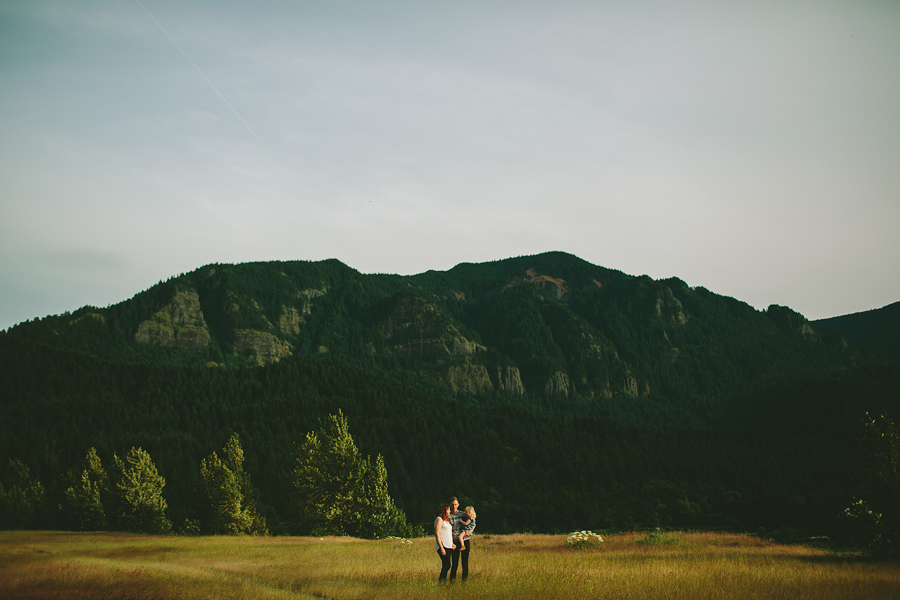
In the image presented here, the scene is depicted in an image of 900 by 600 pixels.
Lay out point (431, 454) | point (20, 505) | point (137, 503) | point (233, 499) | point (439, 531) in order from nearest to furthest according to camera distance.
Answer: point (439, 531), point (233, 499), point (137, 503), point (20, 505), point (431, 454)

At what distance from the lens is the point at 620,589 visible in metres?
18.5

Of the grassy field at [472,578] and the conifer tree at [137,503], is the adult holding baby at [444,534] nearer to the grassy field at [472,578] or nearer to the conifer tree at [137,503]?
the grassy field at [472,578]

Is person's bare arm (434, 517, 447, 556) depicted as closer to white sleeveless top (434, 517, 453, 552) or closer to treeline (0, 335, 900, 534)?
white sleeveless top (434, 517, 453, 552)

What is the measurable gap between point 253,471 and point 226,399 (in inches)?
2188

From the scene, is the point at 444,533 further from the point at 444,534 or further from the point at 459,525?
the point at 459,525

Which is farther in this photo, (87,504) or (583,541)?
(87,504)

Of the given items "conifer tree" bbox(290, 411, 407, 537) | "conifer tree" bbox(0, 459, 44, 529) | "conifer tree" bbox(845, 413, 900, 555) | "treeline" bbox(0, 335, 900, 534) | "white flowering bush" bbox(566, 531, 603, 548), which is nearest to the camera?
"conifer tree" bbox(845, 413, 900, 555)

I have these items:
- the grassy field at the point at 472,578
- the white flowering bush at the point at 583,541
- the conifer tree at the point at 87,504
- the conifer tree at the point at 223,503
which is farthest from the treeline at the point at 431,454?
the grassy field at the point at 472,578

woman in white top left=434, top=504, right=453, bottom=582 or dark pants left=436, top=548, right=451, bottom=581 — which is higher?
woman in white top left=434, top=504, right=453, bottom=582

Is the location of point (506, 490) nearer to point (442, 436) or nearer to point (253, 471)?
point (442, 436)

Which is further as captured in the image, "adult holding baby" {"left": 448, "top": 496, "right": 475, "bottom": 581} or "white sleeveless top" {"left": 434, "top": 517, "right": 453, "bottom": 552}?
"adult holding baby" {"left": 448, "top": 496, "right": 475, "bottom": 581}

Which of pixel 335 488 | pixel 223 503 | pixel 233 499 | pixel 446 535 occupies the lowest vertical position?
pixel 223 503

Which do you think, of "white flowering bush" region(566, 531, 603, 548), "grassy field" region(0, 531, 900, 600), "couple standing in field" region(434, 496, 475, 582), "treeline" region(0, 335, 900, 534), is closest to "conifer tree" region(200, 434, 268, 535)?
"treeline" region(0, 335, 900, 534)

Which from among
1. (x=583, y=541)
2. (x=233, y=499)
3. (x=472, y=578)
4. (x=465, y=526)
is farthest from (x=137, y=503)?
(x=465, y=526)
